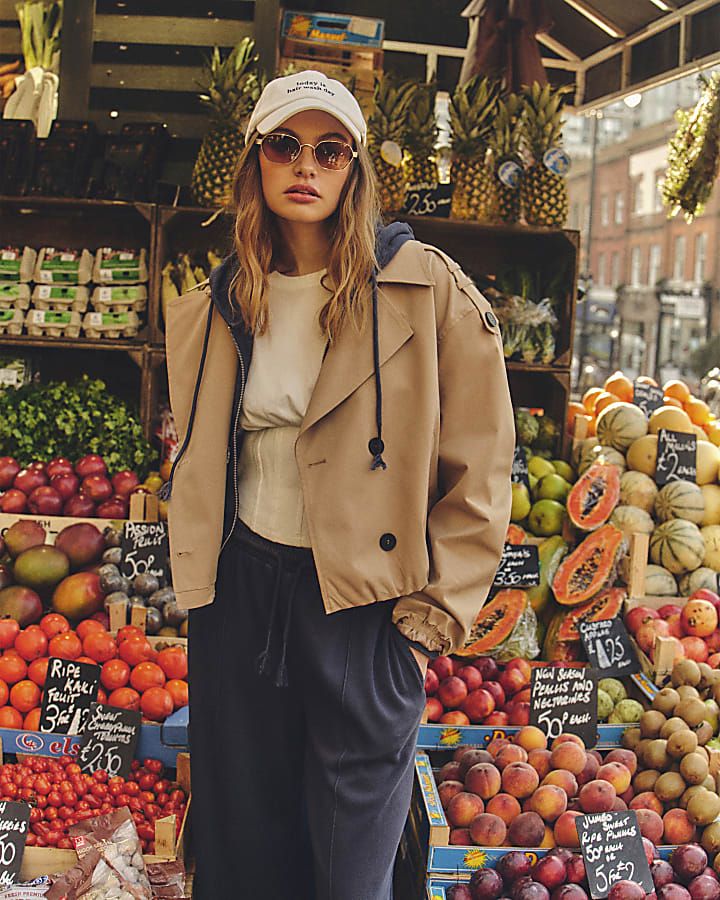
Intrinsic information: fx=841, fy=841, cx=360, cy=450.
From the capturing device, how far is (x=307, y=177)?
1533 millimetres

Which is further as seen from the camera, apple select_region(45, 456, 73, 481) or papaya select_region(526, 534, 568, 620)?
apple select_region(45, 456, 73, 481)

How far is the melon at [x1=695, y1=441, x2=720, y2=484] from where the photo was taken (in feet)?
12.0

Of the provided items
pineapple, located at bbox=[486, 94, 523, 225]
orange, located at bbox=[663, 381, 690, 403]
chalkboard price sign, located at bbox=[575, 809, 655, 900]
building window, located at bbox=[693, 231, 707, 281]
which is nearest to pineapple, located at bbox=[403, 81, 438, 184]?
pineapple, located at bbox=[486, 94, 523, 225]

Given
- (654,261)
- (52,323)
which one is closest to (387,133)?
(52,323)

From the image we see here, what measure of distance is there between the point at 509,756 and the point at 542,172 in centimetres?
260

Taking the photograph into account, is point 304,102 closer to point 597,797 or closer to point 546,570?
point 597,797

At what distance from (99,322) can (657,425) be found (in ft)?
8.35

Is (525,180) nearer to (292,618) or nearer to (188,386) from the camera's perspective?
(188,386)

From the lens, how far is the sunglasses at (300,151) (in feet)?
5.00

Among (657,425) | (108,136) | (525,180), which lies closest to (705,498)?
(657,425)

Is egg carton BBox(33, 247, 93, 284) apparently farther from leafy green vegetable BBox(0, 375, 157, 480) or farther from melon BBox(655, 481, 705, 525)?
melon BBox(655, 481, 705, 525)

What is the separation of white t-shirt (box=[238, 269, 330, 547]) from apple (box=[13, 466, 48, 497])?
6.94ft

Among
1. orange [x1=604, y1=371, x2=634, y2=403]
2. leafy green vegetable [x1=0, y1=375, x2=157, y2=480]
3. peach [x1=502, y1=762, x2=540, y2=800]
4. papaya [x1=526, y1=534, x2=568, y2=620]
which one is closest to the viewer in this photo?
peach [x1=502, y1=762, x2=540, y2=800]

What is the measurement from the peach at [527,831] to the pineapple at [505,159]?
263 cm
